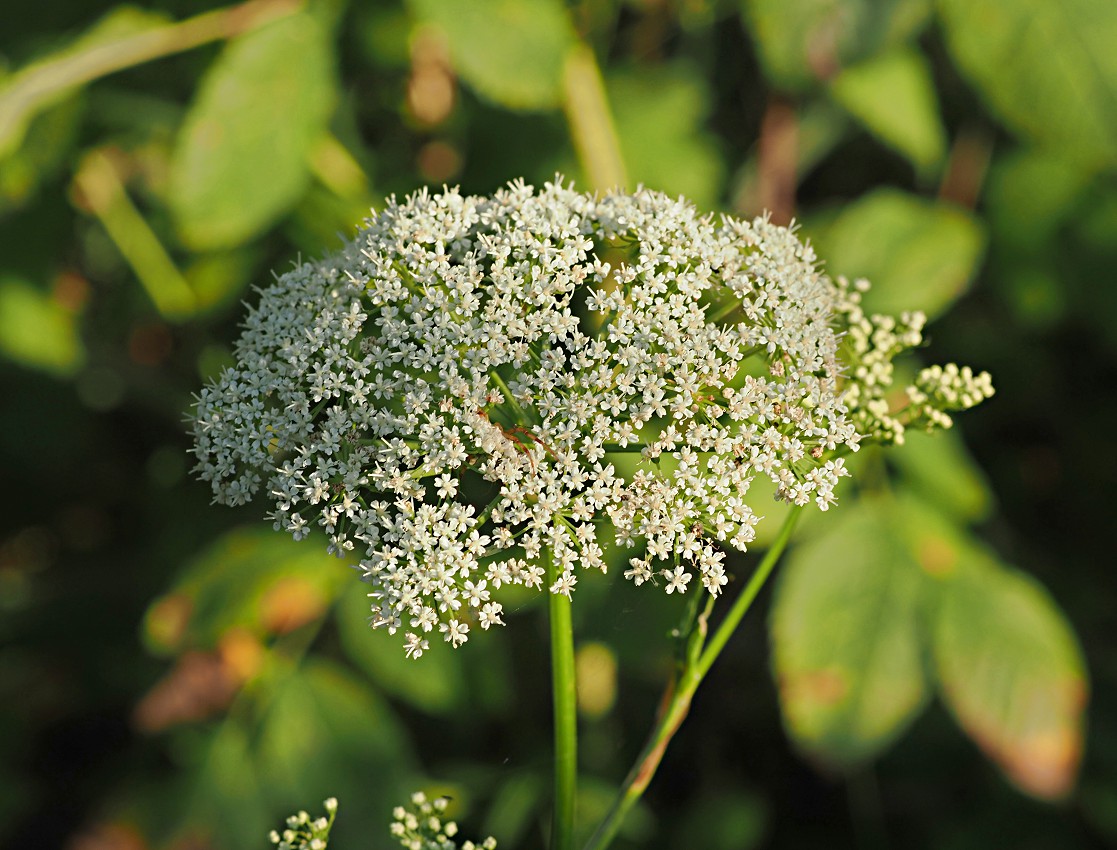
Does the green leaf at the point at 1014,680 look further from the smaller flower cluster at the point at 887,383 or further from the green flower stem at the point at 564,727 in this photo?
the green flower stem at the point at 564,727

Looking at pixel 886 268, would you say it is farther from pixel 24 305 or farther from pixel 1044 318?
pixel 24 305

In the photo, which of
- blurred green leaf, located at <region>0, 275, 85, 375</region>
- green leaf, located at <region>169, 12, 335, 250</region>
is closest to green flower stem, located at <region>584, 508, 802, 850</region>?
green leaf, located at <region>169, 12, 335, 250</region>

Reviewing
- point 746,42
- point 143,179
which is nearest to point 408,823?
point 143,179

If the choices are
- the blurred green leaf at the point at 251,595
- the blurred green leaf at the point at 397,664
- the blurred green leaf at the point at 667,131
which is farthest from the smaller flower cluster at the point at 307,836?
the blurred green leaf at the point at 667,131

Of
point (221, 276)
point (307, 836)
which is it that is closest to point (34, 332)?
point (221, 276)

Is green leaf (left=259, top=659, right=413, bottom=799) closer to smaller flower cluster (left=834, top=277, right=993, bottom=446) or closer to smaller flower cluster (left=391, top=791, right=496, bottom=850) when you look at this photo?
smaller flower cluster (left=391, top=791, right=496, bottom=850)
